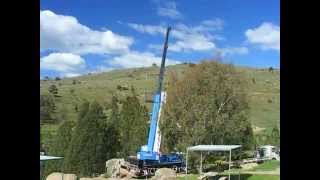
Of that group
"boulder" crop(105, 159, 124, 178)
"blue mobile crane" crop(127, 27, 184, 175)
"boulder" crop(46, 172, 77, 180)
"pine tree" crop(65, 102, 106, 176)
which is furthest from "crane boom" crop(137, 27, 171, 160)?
"boulder" crop(46, 172, 77, 180)

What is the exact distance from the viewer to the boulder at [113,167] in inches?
157

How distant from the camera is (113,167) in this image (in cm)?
405

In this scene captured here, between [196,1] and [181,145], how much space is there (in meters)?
1.71

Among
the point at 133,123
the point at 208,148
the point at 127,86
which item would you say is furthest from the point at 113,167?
the point at 208,148

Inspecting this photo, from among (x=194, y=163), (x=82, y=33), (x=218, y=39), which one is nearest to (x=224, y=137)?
(x=194, y=163)

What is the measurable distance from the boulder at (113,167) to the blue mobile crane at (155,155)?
0.11m

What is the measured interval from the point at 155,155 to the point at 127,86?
663 mm

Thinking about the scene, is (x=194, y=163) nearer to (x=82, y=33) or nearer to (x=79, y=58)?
(x=79, y=58)

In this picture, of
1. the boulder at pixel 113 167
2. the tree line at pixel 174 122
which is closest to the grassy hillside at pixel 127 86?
the tree line at pixel 174 122

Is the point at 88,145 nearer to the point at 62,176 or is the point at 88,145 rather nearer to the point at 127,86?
the point at 62,176

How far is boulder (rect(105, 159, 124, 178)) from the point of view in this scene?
13.1ft

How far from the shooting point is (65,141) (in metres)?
3.75

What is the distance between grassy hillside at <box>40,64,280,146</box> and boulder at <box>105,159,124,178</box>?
0.52 metres
